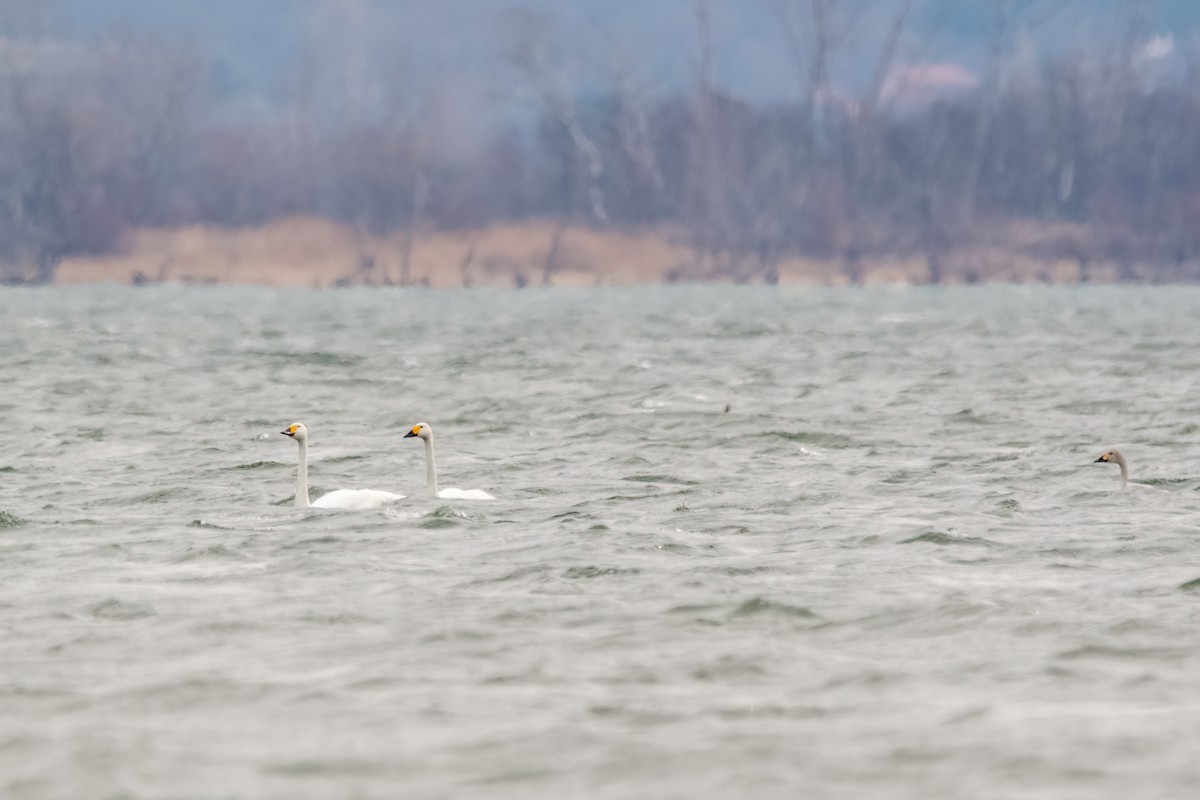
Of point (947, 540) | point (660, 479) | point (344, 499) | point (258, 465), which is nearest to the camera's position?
point (947, 540)

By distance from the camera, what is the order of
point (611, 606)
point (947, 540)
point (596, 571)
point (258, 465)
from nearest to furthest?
point (611, 606), point (596, 571), point (947, 540), point (258, 465)

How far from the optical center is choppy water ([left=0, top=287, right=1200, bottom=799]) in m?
10.7

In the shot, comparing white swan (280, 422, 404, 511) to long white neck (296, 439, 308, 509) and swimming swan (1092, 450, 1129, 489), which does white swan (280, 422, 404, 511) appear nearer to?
long white neck (296, 439, 308, 509)

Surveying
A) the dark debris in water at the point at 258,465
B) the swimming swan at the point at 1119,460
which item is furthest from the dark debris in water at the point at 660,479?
the dark debris in water at the point at 258,465

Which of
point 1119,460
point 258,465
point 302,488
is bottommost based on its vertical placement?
point 258,465

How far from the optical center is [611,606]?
15023 millimetres

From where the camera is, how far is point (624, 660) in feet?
42.9

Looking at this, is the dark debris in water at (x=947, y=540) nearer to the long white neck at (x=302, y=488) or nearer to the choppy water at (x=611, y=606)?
the choppy water at (x=611, y=606)

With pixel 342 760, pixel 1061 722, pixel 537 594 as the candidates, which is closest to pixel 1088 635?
pixel 1061 722

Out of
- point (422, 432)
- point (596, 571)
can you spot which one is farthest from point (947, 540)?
point (422, 432)

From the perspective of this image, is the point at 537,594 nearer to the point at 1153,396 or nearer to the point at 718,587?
the point at 718,587

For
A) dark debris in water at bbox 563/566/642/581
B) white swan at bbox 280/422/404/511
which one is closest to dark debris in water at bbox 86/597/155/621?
dark debris in water at bbox 563/566/642/581

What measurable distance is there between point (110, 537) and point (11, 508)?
2.67 meters

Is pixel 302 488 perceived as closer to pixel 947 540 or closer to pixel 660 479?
pixel 660 479
